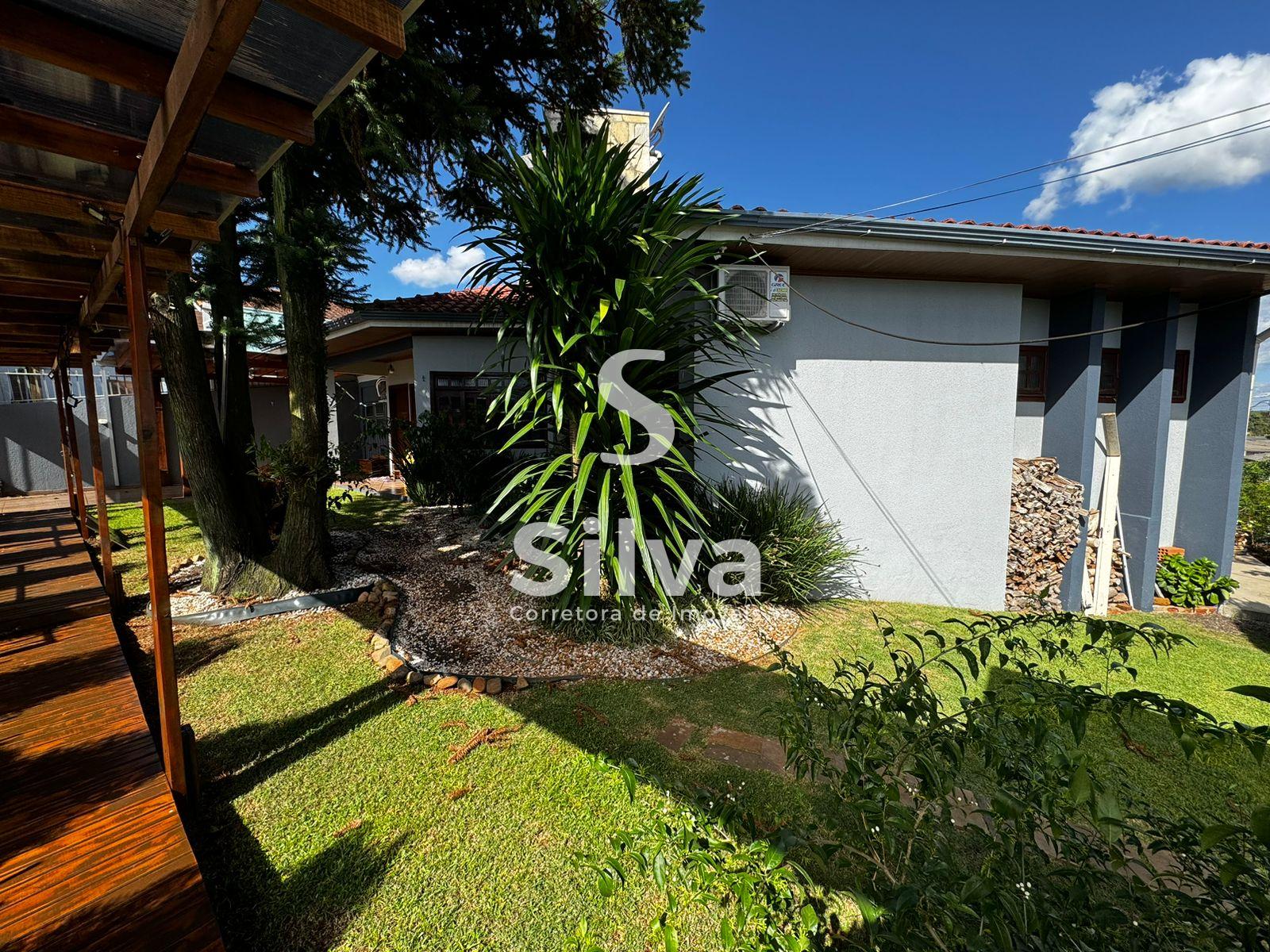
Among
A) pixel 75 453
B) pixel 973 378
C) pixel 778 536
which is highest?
pixel 973 378

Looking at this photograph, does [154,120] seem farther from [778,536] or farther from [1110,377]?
[1110,377]

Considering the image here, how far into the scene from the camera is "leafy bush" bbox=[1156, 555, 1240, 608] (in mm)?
7297

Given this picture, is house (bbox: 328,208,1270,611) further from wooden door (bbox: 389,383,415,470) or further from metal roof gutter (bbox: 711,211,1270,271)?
wooden door (bbox: 389,383,415,470)

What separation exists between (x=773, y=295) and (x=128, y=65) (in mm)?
5122

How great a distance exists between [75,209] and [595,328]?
8.94ft

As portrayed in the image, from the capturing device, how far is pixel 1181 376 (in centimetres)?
777

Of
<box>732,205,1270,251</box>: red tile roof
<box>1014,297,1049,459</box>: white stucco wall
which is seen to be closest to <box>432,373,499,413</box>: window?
<box>732,205,1270,251</box>: red tile roof

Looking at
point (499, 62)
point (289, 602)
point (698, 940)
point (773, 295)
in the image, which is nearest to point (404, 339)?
point (499, 62)

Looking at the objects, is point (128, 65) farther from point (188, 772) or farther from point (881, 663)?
point (881, 663)

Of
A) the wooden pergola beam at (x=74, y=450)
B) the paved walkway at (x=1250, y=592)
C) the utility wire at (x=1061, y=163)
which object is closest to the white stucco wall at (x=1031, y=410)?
the utility wire at (x=1061, y=163)

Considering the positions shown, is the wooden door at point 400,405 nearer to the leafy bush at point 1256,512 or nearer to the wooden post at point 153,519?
the wooden post at point 153,519

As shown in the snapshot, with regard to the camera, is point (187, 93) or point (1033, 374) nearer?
point (187, 93)

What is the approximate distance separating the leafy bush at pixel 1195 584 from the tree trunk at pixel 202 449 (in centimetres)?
1212

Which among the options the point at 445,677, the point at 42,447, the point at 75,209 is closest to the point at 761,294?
the point at 445,677
